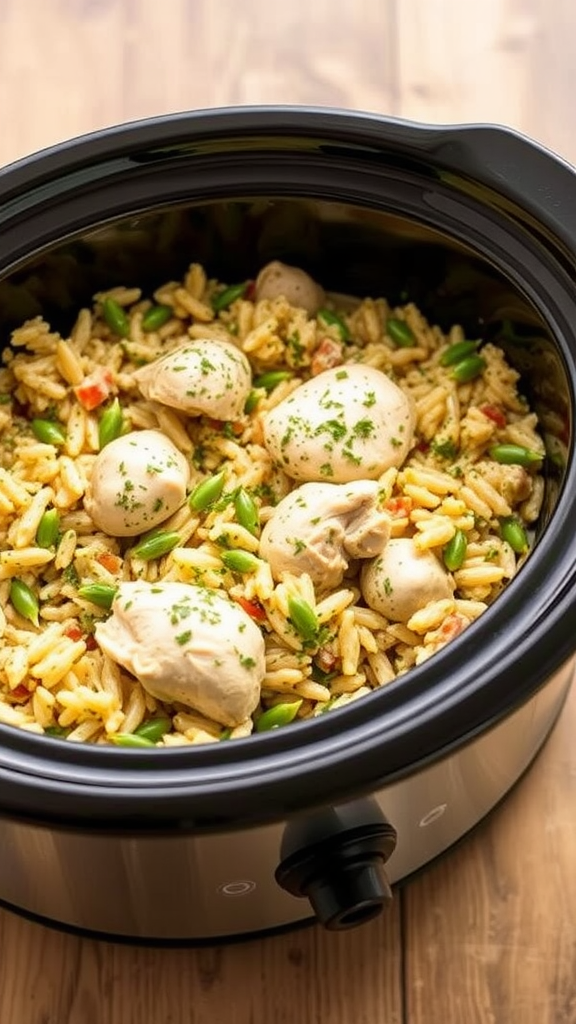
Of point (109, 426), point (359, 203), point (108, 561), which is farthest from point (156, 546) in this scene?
point (359, 203)

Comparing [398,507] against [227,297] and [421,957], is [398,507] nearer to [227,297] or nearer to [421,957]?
[227,297]

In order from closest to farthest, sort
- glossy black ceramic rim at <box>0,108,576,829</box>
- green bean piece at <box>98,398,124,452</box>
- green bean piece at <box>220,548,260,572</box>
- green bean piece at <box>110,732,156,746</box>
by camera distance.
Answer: glossy black ceramic rim at <box>0,108,576,829</box>, green bean piece at <box>110,732,156,746</box>, green bean piece at <box>220,548,260,572</box>, green bean piece at <box>98,398,124,452</box>

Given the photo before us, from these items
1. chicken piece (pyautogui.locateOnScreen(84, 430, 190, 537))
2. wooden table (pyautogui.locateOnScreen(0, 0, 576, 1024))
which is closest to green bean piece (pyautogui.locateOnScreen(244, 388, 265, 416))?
chicken piece (pyautogui.locateOnScreen(84, 430, 190, 537))

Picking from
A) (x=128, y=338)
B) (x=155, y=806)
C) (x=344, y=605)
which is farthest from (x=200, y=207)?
(x=155, y=806)

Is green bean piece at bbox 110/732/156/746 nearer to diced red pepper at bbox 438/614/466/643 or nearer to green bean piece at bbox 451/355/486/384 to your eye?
diced red pepper at bbox 438/614/466/643

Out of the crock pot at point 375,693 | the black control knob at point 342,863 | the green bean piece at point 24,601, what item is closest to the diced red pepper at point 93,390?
the crock pot at point 375,693

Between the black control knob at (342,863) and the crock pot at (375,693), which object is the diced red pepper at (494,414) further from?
the black control knob at (342,863)
